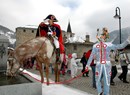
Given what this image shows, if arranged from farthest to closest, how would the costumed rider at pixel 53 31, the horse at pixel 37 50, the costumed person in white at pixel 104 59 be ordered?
1. the costumed rider at pixel 53 31
2. the horse at pixel 37 50
3. the costumed person in white at pixel 104 59

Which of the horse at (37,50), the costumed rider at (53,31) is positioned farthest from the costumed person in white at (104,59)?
the horse at (37,50)

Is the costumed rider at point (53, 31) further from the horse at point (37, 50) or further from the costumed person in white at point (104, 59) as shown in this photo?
the costumed person in white at point (104, 59)

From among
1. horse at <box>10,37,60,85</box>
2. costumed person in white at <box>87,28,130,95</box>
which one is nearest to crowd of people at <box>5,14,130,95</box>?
costumed person in white at <box>87,28,130,95</box>

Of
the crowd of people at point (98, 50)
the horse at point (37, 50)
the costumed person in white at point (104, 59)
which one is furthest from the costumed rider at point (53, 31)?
the costumed person in white at point (104, 59)

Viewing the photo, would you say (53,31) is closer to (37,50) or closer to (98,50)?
(37,50)

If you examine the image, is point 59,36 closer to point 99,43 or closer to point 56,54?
point 56,54

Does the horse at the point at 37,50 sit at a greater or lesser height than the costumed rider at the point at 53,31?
lesser

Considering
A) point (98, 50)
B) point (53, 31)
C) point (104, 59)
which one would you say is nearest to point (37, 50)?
point (53, 31)

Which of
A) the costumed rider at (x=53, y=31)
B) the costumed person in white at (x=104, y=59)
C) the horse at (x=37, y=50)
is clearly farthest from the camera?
the costumed rider at (x=53, y=31)

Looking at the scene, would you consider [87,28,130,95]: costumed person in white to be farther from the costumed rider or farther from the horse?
the horse

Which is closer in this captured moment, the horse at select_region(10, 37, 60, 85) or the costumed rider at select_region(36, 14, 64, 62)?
the horse at select_region(10, 37, 60, 85)

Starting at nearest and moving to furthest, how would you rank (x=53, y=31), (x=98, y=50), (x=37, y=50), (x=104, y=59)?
(x=104, y=59) < (x=98, y=50) < (x=37, y=50) < (x=53, y=31)

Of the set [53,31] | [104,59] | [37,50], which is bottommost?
[104,59]

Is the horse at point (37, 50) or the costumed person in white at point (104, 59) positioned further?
the horse at point (37, 50)
